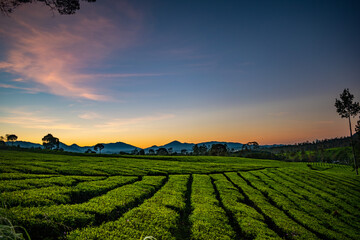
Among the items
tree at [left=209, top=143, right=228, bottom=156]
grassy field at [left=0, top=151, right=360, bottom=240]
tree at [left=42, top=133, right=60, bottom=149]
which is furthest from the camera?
tree at [left=42, top=133, right=60, bottom=149]

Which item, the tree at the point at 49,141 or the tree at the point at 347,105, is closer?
the tree at the point at 347,105

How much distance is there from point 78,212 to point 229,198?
13813 mm

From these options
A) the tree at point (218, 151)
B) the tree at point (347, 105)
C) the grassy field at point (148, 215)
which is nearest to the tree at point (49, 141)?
the tree at point (218, 151)

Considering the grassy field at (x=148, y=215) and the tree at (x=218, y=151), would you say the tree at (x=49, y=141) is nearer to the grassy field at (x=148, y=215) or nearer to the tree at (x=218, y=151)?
the tree at (x=218, y=151)

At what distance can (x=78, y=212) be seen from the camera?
393 inches

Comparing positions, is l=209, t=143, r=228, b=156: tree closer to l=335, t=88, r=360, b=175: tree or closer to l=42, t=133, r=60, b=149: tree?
l=335, t=88, r=360, b=175: tree

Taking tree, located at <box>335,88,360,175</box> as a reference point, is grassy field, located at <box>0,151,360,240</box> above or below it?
below

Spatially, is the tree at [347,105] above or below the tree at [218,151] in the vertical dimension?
above

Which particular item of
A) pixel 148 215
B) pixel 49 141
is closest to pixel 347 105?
pixel 148 215

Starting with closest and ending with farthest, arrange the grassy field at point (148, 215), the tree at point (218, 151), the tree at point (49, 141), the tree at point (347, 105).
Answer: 1. the grassy field at point (148, 215)
2. the tree at point (347, 105)
3. the tree at point (218, 151)
4. the tree at point (49, 141)

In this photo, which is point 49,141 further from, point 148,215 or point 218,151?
point 148,215

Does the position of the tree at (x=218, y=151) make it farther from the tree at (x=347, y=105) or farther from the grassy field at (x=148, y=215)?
the grassy field at (x=148, y=215)

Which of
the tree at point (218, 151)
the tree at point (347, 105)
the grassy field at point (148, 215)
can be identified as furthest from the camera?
the tree at point (218, 151)

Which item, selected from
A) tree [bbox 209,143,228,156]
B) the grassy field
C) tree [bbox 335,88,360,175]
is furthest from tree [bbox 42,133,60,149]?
tree [bbox 335,88,360,175]
